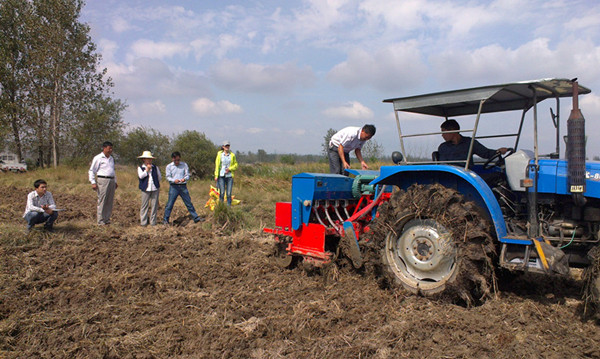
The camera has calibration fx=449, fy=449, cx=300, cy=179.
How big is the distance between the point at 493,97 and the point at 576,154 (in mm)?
1164

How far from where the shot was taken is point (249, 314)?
3975 mm

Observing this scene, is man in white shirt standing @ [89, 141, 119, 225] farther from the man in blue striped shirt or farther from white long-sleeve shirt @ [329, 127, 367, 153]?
A: white long-sleeve shirt @ [329, 127, 367, 153]

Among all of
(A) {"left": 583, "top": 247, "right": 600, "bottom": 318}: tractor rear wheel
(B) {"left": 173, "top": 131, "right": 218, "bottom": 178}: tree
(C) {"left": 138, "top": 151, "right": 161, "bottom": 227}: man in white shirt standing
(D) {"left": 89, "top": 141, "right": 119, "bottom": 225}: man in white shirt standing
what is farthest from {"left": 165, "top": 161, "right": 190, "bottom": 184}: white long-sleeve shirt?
(B) {"left": 173, "top": 131, "right": 218, "bottom": 178}: tree

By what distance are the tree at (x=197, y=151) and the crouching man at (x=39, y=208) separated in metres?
13.0

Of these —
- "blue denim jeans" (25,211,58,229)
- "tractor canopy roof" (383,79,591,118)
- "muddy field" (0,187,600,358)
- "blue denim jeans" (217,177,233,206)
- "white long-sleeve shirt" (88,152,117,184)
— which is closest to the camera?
"muddy field" (0,187,600,358)

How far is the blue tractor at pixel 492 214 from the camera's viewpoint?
369 cm

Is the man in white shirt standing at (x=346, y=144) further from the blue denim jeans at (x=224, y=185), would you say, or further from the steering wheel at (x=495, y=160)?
the blue denim jeans at (x=224, y=185)

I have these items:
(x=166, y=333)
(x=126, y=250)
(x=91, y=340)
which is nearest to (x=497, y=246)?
(x=166, y=333)

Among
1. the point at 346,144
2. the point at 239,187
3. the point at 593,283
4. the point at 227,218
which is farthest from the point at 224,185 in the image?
the point at 593,283

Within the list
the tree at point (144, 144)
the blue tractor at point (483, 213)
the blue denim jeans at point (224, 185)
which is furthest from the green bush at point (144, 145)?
the blue tractor at point (483, 213)

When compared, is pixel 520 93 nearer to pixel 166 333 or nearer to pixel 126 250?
pixel 166 333

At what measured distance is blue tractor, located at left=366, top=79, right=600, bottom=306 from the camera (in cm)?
369

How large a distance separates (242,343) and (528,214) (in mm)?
2695

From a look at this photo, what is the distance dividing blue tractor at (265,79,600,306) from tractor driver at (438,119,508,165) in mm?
93
